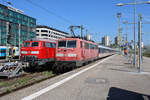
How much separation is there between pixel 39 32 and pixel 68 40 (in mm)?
74849

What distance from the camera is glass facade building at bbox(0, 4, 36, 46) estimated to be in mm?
A: 54375

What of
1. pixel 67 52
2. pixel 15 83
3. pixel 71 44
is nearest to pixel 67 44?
pixel 71 44

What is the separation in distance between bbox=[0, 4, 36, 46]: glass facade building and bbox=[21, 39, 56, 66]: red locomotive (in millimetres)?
34584

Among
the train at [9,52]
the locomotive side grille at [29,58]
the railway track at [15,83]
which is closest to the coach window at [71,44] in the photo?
the locomotive side grille at [29,58]

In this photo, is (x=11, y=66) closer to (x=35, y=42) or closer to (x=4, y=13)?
(x=35, y=42)

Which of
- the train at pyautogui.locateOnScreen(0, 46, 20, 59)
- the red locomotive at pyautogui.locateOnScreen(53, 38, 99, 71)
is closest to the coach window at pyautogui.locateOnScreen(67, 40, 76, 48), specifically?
the red locomotive at pyautogui.locateOnScreen(53, 38, 99, 71)

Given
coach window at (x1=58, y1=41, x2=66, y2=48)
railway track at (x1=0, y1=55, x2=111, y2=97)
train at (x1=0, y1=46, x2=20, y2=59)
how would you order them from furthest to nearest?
train at (x1=0, y1=46, x2=20, y2=59) → coach window at (x1=58, y1=41, x2=66, y2=48) → railway track at (x1=0, y1=55, x2=111, y2=97)

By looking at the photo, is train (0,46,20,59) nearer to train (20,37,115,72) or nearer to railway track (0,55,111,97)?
train (20,37,115,72)

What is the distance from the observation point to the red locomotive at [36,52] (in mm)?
13774

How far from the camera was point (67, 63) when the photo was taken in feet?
44.3

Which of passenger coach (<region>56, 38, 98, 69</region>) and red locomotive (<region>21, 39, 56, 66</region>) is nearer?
passenger coach (<region>56, 38, 98, 69</region>)

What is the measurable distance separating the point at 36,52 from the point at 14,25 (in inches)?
2024

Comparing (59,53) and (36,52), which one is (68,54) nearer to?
(59,53)

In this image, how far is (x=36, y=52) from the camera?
550 inches
